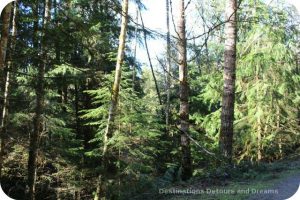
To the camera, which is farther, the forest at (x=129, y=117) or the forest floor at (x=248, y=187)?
the forest at (x=129, y=117)

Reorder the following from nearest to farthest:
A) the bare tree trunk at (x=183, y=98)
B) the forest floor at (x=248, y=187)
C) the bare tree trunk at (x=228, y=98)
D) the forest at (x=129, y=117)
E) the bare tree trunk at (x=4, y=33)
→ the bare tree trunk at (x=4, y=33)
the forest floor at (x=248, y=187)
the bare tree trunk at (x=228, y=98)
the bare tree trunk at (x=183, y=98)
the forest at (x=129, y=117)

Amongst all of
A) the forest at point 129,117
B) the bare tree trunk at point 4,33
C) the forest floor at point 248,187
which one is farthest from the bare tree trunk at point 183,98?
the bare tree trunk at point 4,33

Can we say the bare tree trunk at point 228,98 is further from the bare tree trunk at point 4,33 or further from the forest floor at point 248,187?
the bare tree trunk at point 4,33

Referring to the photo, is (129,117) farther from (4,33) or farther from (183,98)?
(4,33)

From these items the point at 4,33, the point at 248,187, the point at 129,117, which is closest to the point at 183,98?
the point at 248,187

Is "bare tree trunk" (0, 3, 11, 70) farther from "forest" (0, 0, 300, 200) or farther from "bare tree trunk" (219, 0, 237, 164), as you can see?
"bare tree trunk" (219, 0, 237, 164)

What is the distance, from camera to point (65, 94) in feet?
34.6

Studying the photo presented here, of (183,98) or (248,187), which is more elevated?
(183,98)

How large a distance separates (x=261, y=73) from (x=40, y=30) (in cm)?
668

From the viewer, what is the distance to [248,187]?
187 inches

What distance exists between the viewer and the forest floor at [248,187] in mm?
→ 4426

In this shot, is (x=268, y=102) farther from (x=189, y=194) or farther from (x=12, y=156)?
(x=12, y=156)

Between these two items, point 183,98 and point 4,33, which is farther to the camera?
point 183,98

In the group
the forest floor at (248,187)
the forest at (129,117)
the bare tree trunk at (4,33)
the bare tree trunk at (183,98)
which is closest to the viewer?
the bare tree trunk at (4,33)
